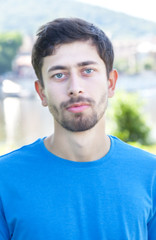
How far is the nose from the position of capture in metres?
0.93

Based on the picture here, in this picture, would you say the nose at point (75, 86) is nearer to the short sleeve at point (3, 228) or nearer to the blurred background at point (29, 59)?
the short sleeve at point (3, 228)

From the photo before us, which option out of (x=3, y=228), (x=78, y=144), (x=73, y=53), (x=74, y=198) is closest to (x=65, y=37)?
(x=73, y=53)

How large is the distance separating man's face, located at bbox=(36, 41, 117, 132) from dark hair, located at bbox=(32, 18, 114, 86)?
0.07 feet

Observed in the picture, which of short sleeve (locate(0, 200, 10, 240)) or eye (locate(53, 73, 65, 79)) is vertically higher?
eye (locate(53, 73, 65, 79))

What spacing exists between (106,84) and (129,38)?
47.5ft

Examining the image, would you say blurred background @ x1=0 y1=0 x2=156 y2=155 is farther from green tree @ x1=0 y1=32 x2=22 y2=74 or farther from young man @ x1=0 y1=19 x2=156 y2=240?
young man @ x1=0 y1=19 x2=156 y2=240

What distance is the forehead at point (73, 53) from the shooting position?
3.12ft

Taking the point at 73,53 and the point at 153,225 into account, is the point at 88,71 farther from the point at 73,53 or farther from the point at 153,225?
the point at 153,225

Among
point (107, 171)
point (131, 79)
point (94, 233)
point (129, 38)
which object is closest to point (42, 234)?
point (94, 233)

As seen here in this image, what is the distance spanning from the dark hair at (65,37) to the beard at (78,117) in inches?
5.5

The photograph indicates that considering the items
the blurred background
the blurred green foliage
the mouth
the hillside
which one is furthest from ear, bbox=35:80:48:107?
the hillside

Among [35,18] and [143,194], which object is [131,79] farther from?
[143,194]

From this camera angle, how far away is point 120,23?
15.2 m

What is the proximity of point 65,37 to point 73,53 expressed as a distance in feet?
0.19
